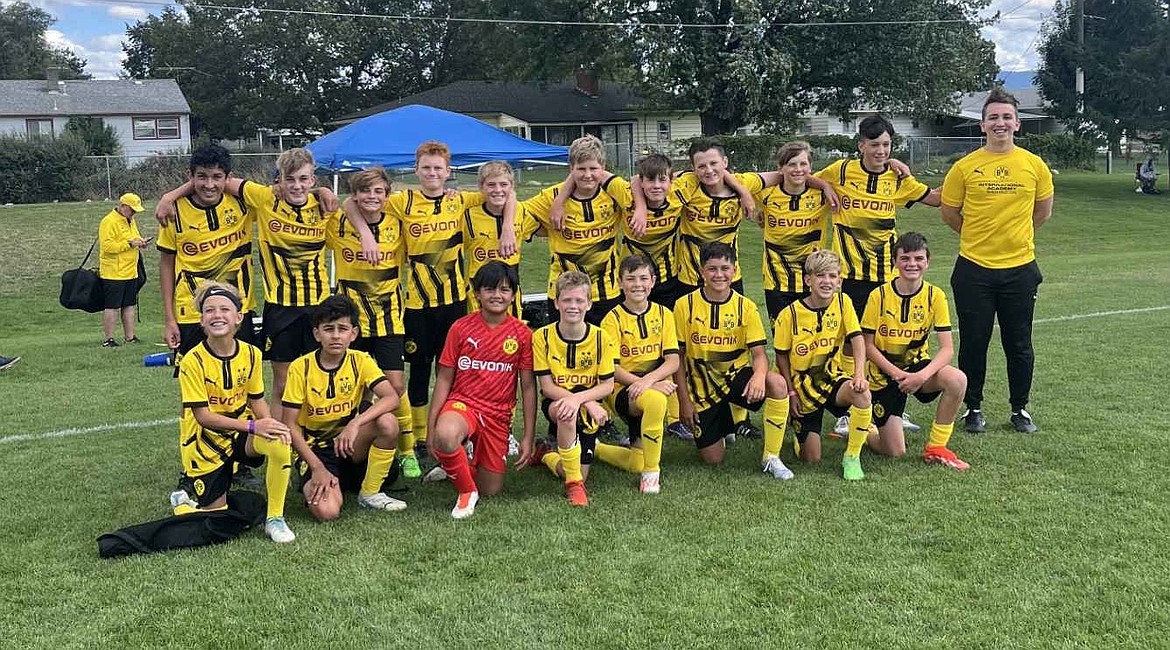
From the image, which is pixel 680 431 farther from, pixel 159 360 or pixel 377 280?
pixel 159 360

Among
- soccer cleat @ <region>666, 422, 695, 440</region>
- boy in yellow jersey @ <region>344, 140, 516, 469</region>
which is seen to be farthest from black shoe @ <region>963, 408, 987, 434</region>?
boy in yellow jersey @ <region>344, 140, 516, 469</region>

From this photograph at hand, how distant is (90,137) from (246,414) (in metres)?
33.3

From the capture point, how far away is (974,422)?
18.3 ft

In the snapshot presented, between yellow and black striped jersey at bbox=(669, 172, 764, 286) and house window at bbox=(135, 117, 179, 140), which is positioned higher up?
house window at bbox=(135, 117, 179, 140)

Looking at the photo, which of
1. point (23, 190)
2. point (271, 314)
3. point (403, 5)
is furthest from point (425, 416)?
point (403, 5)

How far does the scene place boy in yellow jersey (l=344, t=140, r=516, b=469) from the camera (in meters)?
4.91

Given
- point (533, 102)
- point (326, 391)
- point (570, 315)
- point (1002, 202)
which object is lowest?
point (326, 391)

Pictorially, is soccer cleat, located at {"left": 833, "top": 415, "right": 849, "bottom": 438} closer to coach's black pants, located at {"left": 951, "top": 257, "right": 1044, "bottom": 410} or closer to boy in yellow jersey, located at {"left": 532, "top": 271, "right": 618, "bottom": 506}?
coach's black pants, located at {"left": 951, "top": 257, "right": 1044, "bottom": 410}

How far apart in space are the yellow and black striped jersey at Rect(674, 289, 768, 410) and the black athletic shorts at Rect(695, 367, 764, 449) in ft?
0.09

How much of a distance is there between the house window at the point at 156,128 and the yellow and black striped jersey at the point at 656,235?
3949cm

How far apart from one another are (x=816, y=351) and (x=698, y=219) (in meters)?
1.05

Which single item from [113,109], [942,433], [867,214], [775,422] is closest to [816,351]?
[775,422]

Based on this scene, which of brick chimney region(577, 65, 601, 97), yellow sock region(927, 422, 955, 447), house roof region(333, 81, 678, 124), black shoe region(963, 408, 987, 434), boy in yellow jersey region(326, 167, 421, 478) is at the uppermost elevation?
brick chimney region(577, 65, 601, 97)

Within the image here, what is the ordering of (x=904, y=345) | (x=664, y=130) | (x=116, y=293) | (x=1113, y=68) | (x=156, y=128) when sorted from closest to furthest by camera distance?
(x=904, y=345) → (x=116, y=293) → (x=1113, y=68) → (x=156, y=128) → (x=664, y=130)
